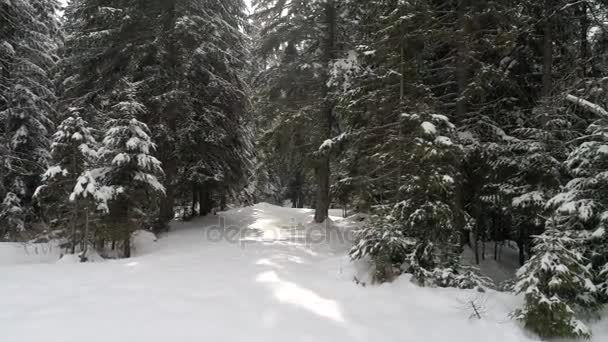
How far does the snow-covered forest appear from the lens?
15.3 ft

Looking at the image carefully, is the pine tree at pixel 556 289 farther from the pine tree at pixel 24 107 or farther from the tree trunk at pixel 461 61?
the pine tree at pixel 24 107

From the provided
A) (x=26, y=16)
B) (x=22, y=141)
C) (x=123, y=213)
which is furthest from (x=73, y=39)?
(x=123, y=213)

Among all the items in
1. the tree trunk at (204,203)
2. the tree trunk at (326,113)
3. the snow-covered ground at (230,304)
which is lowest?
the snow-covered ground at (230,304)

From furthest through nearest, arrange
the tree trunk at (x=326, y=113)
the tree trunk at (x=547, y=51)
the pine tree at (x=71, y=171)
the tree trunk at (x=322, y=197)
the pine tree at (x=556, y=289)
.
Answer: the tree trunk at (x=322, y=197)
the tree trunk at (x=326, y=113)
the tree trunk at (x=547, y=51)
the pine tree at (x=71, y=171)
the pine tree at (x=556, y=289)

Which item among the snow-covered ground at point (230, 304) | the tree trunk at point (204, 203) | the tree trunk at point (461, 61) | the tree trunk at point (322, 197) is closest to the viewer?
the snow-covered ground at point (230, 304)

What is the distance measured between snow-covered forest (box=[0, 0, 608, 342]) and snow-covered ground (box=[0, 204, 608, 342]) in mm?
43

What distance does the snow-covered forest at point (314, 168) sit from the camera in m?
4.66

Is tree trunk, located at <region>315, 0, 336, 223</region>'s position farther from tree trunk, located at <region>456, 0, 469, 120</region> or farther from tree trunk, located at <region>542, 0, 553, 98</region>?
tree trunk, located at <region>542, 0, 553, 98</region>

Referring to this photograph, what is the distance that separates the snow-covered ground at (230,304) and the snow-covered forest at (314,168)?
43 millimetres

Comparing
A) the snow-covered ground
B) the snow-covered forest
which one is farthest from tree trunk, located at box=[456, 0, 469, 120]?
the snow-covered ground

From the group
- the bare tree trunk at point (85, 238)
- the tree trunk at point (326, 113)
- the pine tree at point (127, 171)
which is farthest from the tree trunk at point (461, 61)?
the bare tree trunk at point (85, 238)

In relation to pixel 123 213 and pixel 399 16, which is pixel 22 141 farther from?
pixel 399 16

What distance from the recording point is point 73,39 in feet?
40.6

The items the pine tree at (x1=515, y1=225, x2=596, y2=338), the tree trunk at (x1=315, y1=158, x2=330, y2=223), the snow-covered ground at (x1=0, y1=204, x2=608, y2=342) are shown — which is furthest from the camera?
the tree trunk at (x1=315, y1=158, x2=330, y2=223)
